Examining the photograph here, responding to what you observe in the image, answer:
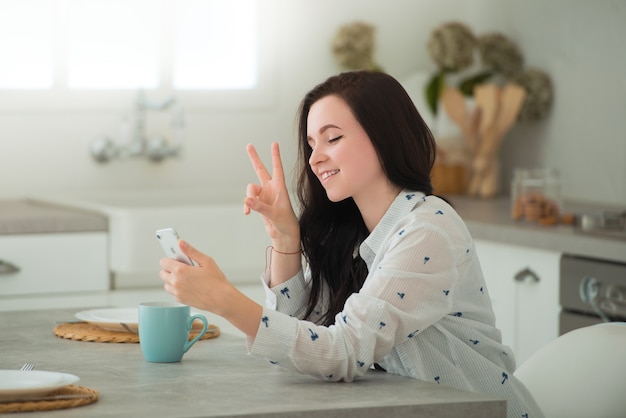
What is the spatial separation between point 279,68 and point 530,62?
993 mm

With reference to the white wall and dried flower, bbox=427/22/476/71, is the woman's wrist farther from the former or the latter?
dried flower, bbox=427/22/476/71

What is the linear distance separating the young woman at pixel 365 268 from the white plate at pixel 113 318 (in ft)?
0.84

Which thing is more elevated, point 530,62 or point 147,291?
point 530,62

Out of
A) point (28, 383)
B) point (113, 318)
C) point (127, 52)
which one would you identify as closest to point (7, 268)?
point (127, 52)

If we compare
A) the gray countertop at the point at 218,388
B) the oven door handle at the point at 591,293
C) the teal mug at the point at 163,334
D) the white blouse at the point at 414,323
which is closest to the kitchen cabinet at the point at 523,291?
the oven door handle at the point at 591,293

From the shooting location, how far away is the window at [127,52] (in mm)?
3883

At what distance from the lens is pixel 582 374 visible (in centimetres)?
175

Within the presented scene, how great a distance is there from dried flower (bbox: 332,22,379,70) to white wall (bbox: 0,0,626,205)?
0.06 meters

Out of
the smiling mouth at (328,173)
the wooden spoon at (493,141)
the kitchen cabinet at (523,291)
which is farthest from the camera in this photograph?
the wooden spoon at (493,141)

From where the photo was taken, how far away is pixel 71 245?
10.8 ft

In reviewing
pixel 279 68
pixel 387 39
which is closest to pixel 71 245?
pixel 279 68

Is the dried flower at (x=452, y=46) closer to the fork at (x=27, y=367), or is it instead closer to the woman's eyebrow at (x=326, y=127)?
the woman's eyebrow at (x=326, y=127)

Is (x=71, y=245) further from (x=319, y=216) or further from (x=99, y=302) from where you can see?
(x=319, y=216)

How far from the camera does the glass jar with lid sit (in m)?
3.30
